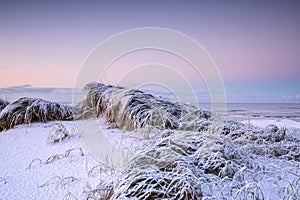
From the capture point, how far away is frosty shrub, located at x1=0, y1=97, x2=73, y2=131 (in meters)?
4.41

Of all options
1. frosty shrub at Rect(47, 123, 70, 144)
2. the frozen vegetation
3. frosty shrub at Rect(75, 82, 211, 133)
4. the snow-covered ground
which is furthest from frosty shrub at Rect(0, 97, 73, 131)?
frosty shrub at Rect(47, 123, 70, 144)

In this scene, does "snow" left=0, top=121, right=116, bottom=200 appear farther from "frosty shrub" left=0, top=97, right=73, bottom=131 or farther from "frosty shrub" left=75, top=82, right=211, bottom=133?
"frosty shrub" left=75, top=82, right=211, bottom=133

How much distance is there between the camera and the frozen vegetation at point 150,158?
1.76 m

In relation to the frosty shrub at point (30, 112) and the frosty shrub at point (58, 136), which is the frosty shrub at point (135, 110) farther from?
the frosty shrub at point (58, 136)

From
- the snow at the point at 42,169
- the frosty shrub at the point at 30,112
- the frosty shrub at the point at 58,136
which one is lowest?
the snow at the point at 42,169

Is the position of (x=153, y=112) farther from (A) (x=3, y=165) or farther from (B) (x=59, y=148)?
(A) (x=3, y=165)

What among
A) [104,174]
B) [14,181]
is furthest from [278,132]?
[14,181]

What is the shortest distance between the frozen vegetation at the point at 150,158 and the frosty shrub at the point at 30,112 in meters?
0.02

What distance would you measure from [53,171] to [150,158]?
1.13 meters

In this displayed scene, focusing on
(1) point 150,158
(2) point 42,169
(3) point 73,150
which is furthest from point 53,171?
(1) point 150,158

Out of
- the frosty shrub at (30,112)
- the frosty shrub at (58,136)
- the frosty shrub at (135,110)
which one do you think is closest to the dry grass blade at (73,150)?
the frosty shrub at (58,136)

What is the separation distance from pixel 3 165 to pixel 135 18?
3372 millimetres

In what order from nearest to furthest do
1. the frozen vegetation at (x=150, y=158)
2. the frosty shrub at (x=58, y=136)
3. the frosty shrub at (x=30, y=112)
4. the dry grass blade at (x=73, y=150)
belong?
the frozen vegetation at (x=150, y=158) < the dry grass blade at (x=73, y=150) < the frosty shrub at (x=58, y=136) < the frosty shrub at (x=30, y=112)

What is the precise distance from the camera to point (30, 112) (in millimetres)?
4516
